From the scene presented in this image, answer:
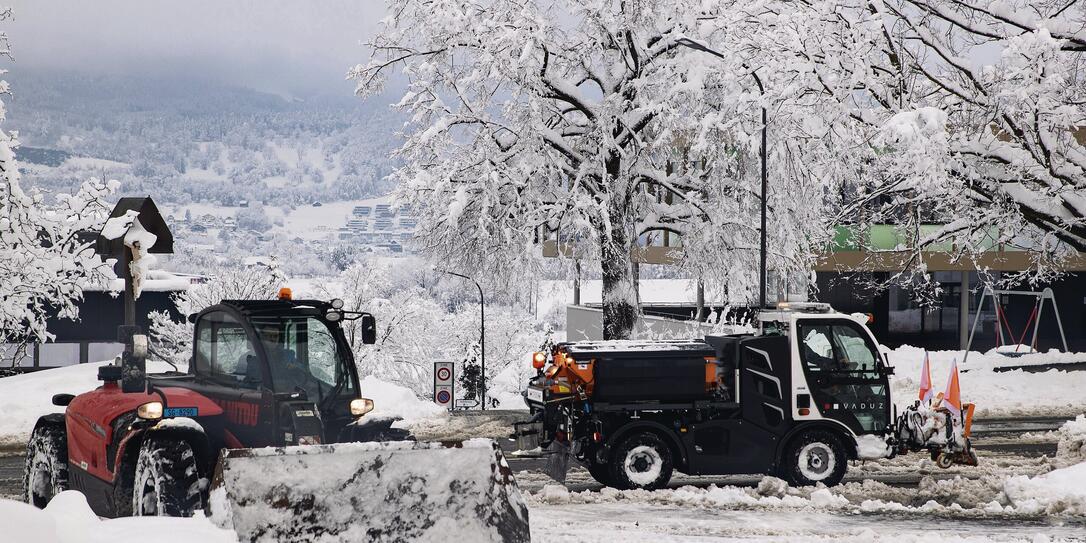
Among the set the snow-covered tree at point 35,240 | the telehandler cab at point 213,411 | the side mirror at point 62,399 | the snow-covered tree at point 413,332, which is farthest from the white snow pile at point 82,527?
the snow-covered tree at point 413,332

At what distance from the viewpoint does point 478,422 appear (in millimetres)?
19000

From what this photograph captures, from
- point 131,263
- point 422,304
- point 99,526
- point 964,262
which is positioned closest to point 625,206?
point 131,263

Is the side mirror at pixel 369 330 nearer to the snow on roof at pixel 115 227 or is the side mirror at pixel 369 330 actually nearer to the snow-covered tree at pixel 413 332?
the snow on roof at pixel 115 227

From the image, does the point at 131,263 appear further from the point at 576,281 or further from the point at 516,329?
the point at 516,329

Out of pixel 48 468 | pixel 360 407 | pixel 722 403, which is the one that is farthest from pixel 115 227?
pixel 722 403

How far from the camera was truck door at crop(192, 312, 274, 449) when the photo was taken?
8477 mm

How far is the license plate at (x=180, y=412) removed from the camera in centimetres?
838

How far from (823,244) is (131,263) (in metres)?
18.2

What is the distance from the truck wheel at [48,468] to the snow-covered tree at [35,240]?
11.3 metres

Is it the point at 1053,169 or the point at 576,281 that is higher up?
the point at 1053,169

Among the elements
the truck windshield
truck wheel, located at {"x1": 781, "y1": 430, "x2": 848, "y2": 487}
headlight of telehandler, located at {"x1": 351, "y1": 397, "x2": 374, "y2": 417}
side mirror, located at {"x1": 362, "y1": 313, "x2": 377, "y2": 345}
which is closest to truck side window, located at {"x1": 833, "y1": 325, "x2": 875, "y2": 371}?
truck wheel, located at {"x1": 781, "y1": 430, "x2": 848, "y2": 487}

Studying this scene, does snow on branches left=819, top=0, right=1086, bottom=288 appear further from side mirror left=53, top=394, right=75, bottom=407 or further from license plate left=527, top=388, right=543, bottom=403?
side mirror left=53, top=394, right=75, bottom=407

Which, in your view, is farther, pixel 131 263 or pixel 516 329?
pixel 516 329

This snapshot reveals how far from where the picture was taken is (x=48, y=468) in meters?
Result: 9.89
